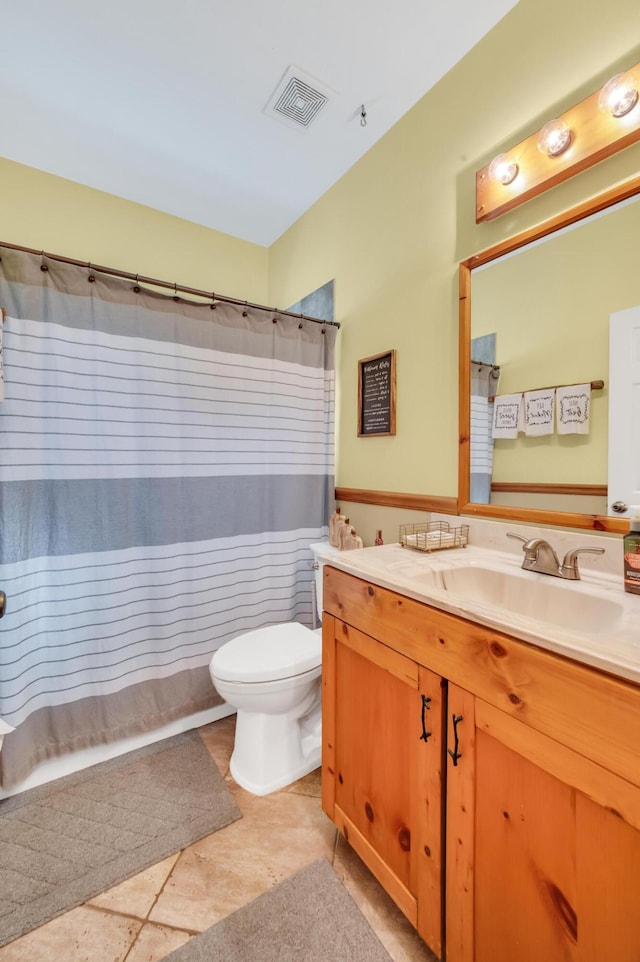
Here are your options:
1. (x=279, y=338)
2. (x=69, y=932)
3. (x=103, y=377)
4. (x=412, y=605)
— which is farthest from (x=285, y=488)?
(x=69, y=932)

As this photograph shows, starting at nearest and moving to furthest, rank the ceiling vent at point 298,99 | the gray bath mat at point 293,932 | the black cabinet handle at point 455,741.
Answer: the black cabinet handle at point 455,741 → the gray bath mat at point 293,932 → the ceiling vent at point 298,99


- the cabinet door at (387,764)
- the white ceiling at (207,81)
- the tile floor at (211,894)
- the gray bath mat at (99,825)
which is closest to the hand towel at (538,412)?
the cabinet door at (387,764)

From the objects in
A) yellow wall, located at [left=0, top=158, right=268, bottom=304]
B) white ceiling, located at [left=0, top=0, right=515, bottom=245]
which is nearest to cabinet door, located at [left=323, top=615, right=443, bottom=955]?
white ceiling, located at [left=0, top=0, right=515, bottom=245]

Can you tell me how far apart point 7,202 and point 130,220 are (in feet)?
1.78

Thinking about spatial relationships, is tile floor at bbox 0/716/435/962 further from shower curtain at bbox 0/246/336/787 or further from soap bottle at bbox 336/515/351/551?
soap bottle at bbox 336/515/351/551

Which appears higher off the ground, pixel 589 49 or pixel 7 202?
pixel 7 202

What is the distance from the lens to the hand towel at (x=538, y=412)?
A: 3.90 ft

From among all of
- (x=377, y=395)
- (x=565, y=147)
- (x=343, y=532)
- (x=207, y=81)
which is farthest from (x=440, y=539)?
(x=207, y=81)

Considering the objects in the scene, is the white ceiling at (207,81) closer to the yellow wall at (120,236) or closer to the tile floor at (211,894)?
the yellow wall at (120,236)

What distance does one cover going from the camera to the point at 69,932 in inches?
40.1

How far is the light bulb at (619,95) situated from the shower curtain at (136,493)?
127cm

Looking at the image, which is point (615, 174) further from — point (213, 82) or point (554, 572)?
point (213, 82)

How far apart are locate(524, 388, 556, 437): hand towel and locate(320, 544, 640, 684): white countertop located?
399 millimetres

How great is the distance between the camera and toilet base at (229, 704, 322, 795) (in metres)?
1.47
